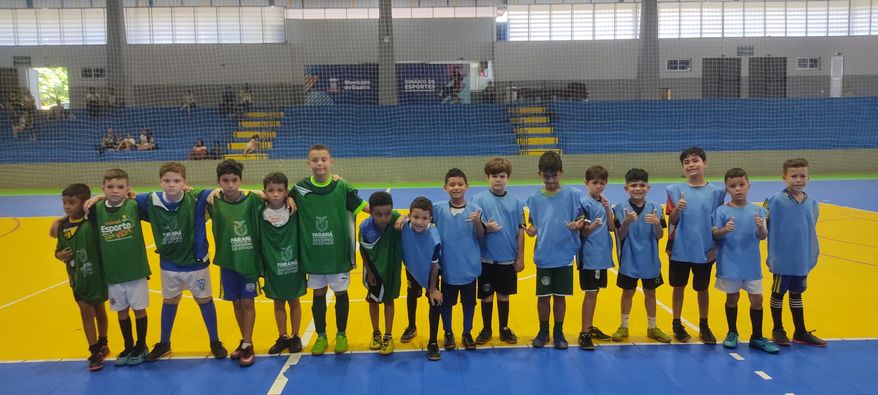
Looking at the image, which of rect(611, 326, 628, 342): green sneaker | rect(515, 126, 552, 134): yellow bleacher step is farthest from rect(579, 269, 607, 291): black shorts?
rect(515, 126, 552, 134): yellow bleacher step

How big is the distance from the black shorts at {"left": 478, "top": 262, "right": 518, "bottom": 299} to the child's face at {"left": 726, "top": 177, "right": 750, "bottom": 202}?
1867 millimetres

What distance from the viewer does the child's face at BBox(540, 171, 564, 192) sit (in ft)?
15.7

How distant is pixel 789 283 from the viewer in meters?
4.83

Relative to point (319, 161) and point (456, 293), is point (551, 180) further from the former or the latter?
point (319, 161)

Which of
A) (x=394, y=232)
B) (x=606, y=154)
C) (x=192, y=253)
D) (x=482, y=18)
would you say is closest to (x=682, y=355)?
(x=394, y=232)

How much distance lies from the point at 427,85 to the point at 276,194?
61.4 feet

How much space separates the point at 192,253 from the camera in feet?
15.3

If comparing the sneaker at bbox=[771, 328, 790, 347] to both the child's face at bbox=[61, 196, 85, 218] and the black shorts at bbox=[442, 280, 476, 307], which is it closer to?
the black shorts at bbox=[442, 280, 476, 307]

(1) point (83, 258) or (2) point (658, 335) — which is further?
(2) point (658, 335)

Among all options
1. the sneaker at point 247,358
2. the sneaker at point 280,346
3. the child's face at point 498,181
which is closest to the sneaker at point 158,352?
the sneaker at point 247,358

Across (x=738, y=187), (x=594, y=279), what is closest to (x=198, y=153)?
(x=594, y=279)

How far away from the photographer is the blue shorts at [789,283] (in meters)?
4.80

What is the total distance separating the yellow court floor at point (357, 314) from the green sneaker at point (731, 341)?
34 centimetres

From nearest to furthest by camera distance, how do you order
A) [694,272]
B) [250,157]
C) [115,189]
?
[115,189]
[694,272]
[250,157]
